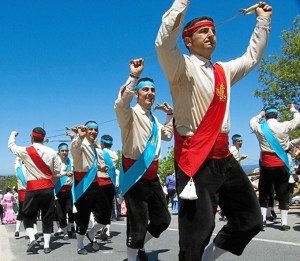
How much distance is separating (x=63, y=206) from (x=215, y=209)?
23.2ft

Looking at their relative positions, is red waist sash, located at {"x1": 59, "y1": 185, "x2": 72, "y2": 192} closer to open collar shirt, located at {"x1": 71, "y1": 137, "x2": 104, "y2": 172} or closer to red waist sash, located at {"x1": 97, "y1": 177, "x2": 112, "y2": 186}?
red waist sash, located at {"x1": 97, "y1": 177, "x2": 112, "y2": 186}

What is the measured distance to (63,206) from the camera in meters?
9.71

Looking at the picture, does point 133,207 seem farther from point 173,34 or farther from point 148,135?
point 173,34

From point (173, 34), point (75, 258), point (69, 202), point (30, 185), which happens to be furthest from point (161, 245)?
point (173, 34)

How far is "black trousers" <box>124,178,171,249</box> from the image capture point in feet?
15.4

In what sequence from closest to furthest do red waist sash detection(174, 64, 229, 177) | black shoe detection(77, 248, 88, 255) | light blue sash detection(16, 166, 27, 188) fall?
1. red waist sash detection(174, 64, 229, 177)
2. black shoe detection(77, 248, 88, 255)
3. light blue sash detection(16, 166, 27, 188)

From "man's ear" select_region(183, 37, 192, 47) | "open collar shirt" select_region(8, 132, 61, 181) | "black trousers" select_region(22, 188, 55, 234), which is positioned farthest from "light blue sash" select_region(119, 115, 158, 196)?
"black trousers" select_region(22, 188, 55, 234)

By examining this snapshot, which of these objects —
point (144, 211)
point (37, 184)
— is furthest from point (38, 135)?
point (144, 211)

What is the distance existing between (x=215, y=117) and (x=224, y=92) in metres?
0.24

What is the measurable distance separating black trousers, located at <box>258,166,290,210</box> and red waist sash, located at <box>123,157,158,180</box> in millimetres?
3501

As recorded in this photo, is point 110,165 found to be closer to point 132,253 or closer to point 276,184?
point 276,184

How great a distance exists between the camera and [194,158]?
3.07m

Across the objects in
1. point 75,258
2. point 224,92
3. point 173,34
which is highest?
point 173,34

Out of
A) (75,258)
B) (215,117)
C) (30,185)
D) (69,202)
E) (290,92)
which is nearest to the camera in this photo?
(215,117)
